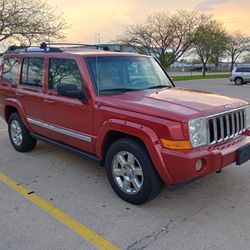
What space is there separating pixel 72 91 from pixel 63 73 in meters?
0.64

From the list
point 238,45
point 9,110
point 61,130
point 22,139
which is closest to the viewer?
point 61,130

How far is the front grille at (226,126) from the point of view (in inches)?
132

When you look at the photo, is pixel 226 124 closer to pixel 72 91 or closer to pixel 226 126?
pixel 226 126

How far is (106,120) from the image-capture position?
3.74 meters

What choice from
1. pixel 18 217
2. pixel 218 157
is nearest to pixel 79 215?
pixel 18 217

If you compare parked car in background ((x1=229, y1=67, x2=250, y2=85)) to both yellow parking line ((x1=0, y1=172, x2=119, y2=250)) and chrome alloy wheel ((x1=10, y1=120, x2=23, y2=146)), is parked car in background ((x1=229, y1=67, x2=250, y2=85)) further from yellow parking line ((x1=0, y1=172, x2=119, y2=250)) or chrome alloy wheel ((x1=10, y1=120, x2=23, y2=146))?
yellow parking line ((x1=0, y1=172, x2=119, y2=250))

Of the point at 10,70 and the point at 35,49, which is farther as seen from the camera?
the point at 10,70

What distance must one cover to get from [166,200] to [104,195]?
2.61ft

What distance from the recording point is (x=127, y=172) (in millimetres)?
3689

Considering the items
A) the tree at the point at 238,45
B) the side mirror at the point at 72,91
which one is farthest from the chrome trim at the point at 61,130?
the tree at the point at 238,45

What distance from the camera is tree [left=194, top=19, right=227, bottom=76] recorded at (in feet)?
112

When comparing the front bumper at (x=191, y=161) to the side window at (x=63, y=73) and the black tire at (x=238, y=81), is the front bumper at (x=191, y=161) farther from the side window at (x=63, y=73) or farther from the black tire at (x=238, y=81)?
the black tire at (x=238, y=81)

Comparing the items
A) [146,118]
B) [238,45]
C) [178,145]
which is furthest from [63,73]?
[238,45]

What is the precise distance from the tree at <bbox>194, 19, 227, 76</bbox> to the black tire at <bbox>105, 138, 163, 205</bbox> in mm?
32430
